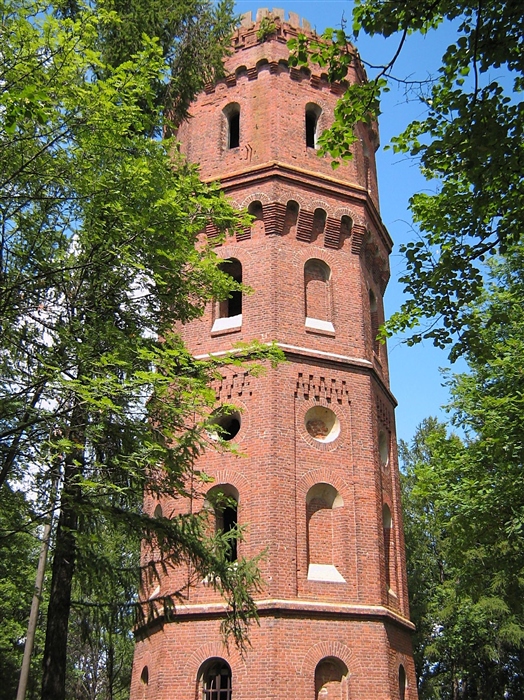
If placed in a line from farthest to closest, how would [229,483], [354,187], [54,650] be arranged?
[354,187], [229,483], [54,650]

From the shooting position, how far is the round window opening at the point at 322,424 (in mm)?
14856

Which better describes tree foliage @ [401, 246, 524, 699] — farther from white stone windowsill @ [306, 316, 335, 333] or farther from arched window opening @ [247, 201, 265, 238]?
arched window opening @ [247, 201, 265, 238]

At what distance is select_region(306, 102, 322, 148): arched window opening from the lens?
18.3 m

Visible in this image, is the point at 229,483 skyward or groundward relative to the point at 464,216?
groundward

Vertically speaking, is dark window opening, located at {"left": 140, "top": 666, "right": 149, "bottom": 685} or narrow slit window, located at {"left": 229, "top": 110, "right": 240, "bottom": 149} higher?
narrow slit window, located at {"left": 229, "top": 110, "right": 240, "bottom": 149}

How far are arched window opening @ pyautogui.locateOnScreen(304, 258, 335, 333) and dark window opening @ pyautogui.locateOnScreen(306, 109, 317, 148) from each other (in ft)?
11.5

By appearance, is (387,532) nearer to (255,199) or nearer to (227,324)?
(227,324)

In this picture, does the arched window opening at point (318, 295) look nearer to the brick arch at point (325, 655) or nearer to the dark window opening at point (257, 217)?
the dark window opening at point (257, 217)

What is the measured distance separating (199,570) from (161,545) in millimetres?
640

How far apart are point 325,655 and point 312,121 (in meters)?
12.5

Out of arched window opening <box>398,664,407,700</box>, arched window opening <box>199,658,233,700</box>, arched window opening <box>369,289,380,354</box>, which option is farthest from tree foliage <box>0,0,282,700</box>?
arched window opening <box>369,289,380,354</box>

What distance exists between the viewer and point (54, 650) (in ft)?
26.9

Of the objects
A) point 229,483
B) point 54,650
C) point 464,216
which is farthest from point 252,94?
point 54,650

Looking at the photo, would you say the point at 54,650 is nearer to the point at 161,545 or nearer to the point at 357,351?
the point at 161,545
